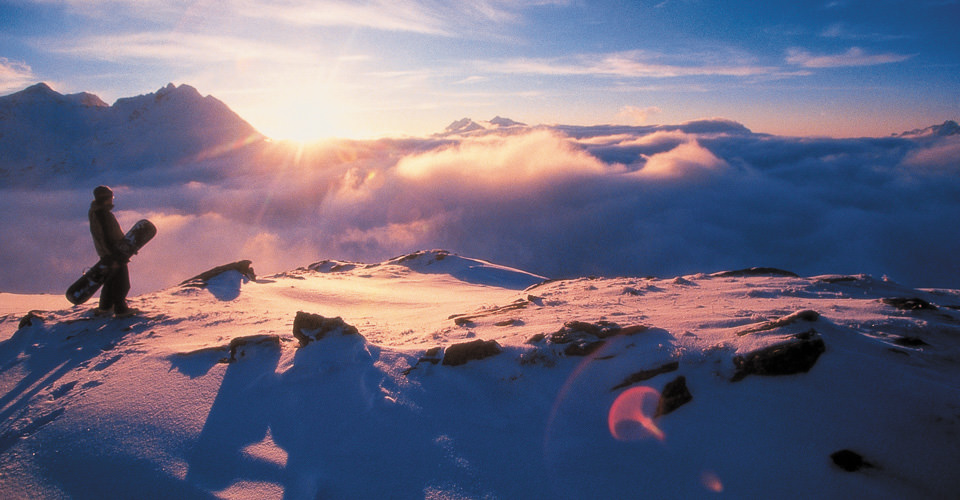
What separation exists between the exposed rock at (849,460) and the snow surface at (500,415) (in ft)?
0.14

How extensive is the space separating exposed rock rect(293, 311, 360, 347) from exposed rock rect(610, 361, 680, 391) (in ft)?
11.2

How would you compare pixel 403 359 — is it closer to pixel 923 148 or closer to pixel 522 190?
pixel 522 190

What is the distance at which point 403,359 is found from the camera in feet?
16.3

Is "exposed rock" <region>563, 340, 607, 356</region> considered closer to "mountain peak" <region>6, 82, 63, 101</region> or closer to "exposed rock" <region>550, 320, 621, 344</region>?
"exposed rock" <region>550, 320, 621, 344</region>

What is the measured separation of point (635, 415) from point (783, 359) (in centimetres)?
153

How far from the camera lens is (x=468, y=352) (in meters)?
4.87

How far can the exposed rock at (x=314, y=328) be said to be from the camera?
5.34m

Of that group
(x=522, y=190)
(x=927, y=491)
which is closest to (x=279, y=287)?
(x=927, y=491)

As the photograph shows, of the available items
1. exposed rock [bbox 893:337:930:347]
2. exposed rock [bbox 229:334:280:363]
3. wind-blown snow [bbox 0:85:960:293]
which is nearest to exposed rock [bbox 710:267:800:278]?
exposed rock [bbox 893:337:930:347]

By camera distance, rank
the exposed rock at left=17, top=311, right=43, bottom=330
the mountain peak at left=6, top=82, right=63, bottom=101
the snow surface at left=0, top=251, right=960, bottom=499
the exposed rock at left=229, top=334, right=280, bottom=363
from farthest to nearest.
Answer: the mountain peak at left=6, top=82, right=63, bottom=101, the exposed rock at left=17, top=311, right=43, bottom=330, the exposed rock at left=229, top=334, right=280, bottom=363, the snow surface at left=0, top=251, right=960, bottom=499

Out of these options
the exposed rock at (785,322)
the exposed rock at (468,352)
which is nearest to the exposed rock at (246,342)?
the exposed rock at (468,352)

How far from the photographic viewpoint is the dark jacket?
296 inches

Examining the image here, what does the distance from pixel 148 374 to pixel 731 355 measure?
6704 millimetres

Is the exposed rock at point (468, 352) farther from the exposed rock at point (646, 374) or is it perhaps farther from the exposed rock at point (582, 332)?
the exposed rock at point (646, 374)
